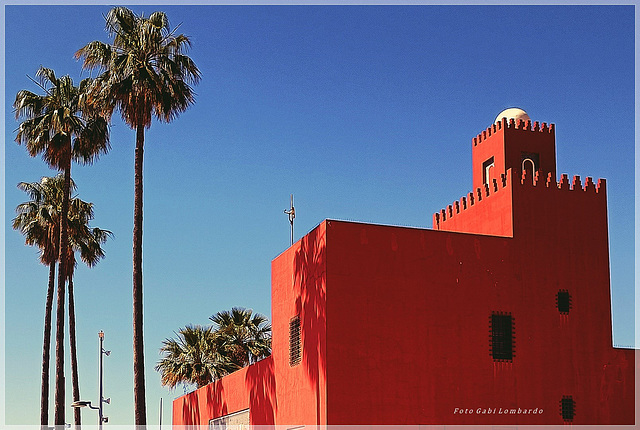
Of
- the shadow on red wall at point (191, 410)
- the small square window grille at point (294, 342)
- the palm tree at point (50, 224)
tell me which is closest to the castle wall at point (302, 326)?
the small square window grille at point (294, 342)

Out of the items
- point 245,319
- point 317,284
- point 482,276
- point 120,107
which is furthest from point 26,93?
point 482,276

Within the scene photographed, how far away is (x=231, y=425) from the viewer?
33375 mm

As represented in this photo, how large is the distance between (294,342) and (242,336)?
15191mm

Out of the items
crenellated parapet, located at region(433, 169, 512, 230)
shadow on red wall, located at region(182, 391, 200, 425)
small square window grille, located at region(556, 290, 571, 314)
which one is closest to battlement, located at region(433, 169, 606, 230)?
crenellated parapet, located at region(433, 169, 512, 230)

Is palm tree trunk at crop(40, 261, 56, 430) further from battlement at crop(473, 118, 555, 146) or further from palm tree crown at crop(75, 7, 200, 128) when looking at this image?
battlement at crop(473, 118, 555, 146)

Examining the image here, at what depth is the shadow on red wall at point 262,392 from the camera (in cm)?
2897

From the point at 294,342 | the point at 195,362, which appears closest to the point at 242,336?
the point at 195,362

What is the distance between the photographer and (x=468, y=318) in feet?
84.5

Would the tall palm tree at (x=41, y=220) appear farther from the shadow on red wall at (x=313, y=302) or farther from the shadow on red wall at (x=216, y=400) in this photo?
the shadow on red wall at (x=313, y=302)

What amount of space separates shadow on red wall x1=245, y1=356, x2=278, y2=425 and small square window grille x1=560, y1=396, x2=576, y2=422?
801cm

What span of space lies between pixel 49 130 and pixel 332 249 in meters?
16.7

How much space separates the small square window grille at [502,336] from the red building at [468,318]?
3 centimetres

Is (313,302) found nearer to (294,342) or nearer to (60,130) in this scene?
(294,342)

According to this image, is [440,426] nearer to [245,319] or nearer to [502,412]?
[502,412]
